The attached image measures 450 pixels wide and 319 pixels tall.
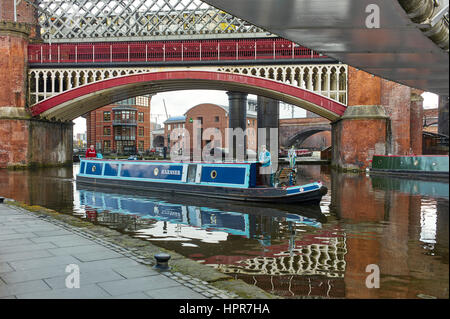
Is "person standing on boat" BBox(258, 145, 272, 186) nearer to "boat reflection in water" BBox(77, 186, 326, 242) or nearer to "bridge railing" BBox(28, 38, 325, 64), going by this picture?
"boat reflection in water" BBox(77, 186, 326, 242)

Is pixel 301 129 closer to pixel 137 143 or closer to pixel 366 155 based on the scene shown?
pixel 137 143

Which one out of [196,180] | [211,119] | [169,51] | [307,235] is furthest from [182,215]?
[211,119]

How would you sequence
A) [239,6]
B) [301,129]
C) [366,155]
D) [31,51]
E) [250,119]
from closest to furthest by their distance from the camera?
1. [239,6]
2. [366,155]
3. [31,51]
4. [301,129]
5. [250,119]

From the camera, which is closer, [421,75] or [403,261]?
[421,75]

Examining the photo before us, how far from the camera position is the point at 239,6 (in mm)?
4035

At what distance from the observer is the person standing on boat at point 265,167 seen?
14.0m

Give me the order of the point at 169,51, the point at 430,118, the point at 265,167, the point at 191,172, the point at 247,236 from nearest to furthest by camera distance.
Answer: the point at 247,236
the point at 265,167
the point at 191,172
the point at 169,51
the point at 430,118

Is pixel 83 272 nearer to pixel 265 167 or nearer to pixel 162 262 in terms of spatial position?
pixel 162 262

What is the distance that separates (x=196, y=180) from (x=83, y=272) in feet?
34.6

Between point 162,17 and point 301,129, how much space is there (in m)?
35.2

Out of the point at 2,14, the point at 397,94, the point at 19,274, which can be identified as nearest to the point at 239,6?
the point at 19,274

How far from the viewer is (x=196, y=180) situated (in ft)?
51.4

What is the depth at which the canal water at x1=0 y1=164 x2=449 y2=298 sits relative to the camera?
5434mm

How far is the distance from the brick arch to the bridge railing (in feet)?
4.21
